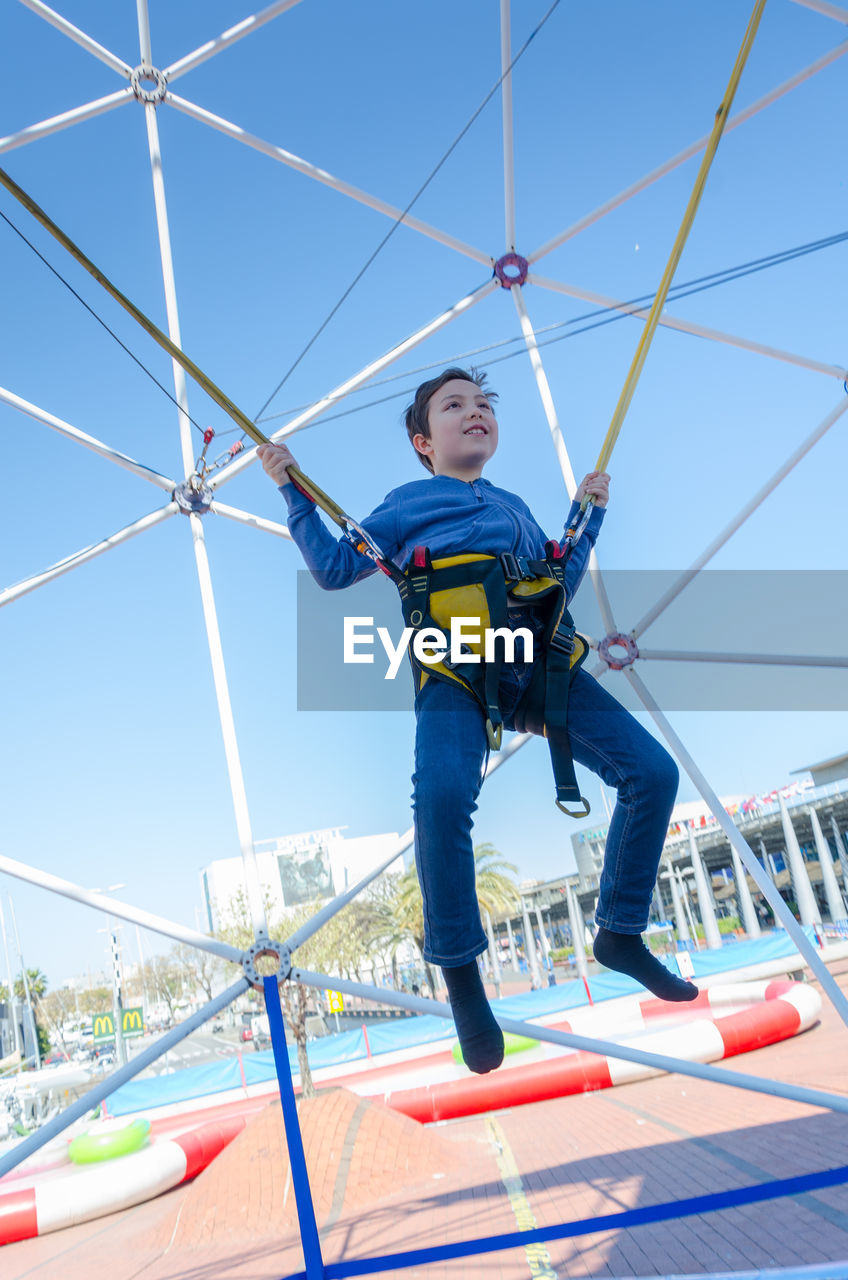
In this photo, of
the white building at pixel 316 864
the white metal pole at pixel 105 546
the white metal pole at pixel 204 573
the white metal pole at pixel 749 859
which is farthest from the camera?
the white building at pixel 316 864

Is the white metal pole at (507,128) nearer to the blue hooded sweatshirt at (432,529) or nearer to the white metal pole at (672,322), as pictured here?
the white metal pole at (672,322)

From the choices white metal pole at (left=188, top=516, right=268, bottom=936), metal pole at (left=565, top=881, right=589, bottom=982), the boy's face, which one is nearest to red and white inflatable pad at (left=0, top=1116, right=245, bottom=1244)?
white metal pole at (left=188, top=516, right=268, bottom=936)

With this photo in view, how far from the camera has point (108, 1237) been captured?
11648mm

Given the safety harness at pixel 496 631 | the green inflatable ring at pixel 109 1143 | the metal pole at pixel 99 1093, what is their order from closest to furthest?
the safety harness at pixel 496 631 → the metal pole at pixel 99 1093 → the green inflatable ring at pixel 109 1143

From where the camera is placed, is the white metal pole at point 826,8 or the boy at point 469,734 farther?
the white metal pole at point 826,8

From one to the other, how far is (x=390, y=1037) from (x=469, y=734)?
66.2 ft

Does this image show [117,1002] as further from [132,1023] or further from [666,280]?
[666,280]

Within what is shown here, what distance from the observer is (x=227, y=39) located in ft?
22.9

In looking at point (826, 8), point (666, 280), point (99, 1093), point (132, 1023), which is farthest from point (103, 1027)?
point (826, 8)

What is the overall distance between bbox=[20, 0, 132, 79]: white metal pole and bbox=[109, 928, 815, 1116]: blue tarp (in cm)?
1754

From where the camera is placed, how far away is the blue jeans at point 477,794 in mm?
2754

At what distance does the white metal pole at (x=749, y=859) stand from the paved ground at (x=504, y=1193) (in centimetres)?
277

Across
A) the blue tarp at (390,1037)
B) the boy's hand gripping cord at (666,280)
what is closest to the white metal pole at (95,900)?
the boy's hand gripping cord at (666,280)

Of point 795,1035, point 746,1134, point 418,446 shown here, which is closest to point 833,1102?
point 418,446
